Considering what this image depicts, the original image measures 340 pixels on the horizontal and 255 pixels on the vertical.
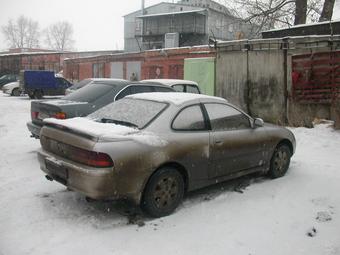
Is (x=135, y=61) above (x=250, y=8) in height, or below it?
below

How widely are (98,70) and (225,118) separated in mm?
25225

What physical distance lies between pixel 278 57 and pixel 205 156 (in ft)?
27.4

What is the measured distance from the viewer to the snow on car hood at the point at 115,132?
480cm

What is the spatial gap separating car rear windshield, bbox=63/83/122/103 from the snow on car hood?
2.91 metres

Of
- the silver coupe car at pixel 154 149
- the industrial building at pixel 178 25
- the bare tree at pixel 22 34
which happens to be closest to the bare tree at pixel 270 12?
the silver coupe car at pixel 154 149

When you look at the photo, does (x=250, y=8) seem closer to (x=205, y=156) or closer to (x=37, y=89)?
(x=37, y=89)

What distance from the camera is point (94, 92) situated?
27.5 feet

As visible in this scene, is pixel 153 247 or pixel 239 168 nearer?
pixel 153 247

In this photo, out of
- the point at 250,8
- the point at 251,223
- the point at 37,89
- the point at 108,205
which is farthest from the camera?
the point at 37,89

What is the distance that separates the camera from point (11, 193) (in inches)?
234

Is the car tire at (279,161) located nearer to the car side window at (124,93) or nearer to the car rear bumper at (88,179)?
the car rear bumper at (88,179)

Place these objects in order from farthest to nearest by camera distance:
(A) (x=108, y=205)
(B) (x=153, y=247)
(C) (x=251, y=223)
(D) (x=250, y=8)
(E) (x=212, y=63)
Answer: (D) (x=250, y=8) → (E) (x=212, y=63) → (A) (x=108, y=205) → (C) (x=251, y=223) → (B) (x=153, y=247)

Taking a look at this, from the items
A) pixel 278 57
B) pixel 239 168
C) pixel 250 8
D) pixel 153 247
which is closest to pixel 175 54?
pixel 250 8

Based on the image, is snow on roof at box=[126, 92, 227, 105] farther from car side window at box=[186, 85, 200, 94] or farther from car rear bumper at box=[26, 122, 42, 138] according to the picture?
car side window at box=[186, 85, 200, 94]
